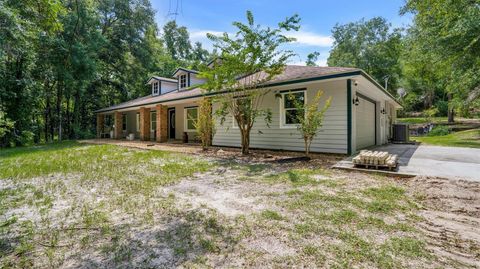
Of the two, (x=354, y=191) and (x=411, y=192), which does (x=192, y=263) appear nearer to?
(x=354, y=191)

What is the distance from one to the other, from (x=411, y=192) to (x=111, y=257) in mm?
4343

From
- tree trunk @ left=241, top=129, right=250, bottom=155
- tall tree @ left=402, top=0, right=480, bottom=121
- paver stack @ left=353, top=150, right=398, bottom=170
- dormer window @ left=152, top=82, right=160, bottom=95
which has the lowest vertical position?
paver stack @ left=353, top=150, right=398, bottom=170

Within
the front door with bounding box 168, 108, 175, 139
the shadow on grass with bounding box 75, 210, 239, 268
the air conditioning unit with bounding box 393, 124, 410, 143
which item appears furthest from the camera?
the front door with bounding box 168, 108, 175, 139

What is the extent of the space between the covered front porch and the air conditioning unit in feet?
36.9

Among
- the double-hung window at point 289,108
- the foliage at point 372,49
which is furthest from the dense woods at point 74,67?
the foliage at point 372,49

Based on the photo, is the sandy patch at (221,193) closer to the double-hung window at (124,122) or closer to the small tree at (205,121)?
the small tree at (205,121)

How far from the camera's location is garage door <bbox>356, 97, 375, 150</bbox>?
29.0 ft

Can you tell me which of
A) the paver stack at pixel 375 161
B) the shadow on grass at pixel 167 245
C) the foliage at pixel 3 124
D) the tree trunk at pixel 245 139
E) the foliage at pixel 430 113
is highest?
the foliage at pixel 430 113

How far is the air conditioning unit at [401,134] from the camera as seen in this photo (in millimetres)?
13289

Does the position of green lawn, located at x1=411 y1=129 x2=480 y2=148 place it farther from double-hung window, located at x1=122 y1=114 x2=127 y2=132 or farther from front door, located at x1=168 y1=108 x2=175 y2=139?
double-hung window, located at x1=122 y1=114 x2=127 y2=132

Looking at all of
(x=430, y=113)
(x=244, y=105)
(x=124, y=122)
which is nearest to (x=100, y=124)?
(x=124, y=122)

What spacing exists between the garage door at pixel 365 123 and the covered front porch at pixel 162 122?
7.17 m

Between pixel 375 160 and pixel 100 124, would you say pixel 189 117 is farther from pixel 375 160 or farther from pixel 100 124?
pixel 100 124

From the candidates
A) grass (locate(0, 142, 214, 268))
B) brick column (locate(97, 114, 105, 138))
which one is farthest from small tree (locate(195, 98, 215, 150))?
brick column (locate(97, 114, 105, 138))
